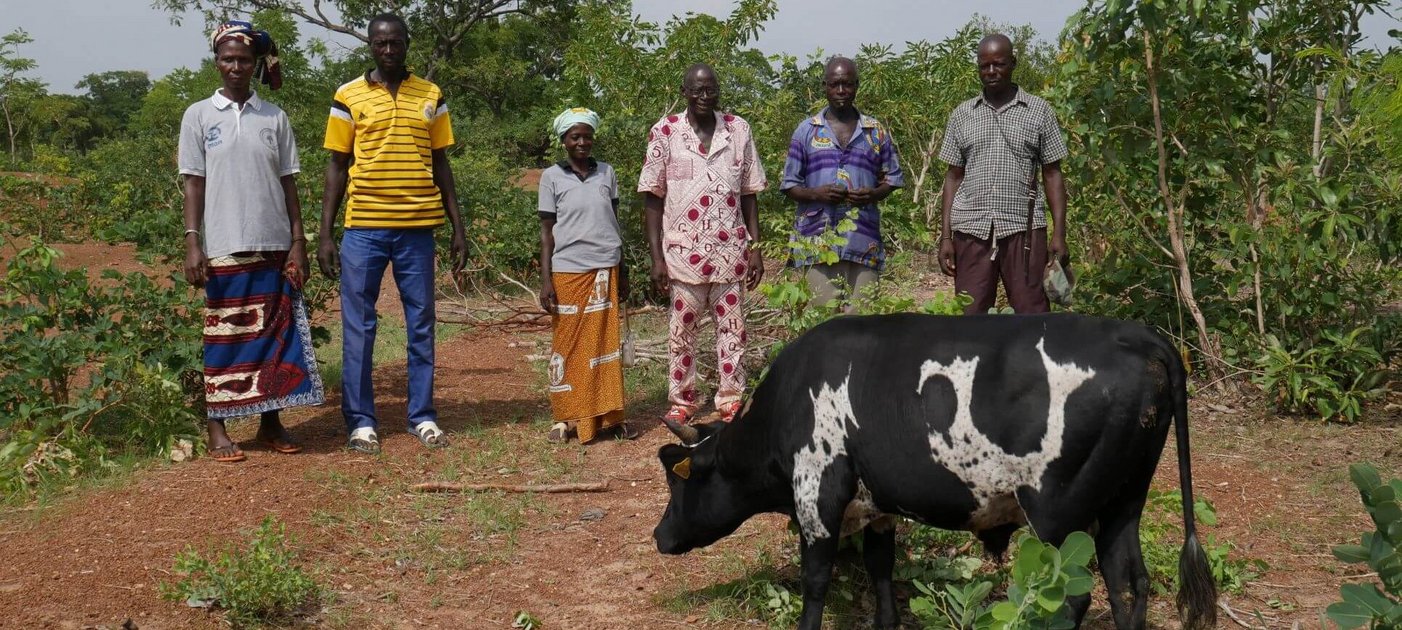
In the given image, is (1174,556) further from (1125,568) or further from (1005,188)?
(1005,188)

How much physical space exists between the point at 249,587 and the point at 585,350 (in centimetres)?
261

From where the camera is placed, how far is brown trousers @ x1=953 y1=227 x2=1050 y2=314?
18.7ft

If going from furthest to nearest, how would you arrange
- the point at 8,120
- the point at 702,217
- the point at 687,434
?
the point at 8,120 → the point at 702,217 → the point at 687,434

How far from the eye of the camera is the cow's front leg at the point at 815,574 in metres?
3.82

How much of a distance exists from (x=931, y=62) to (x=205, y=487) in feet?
25.8

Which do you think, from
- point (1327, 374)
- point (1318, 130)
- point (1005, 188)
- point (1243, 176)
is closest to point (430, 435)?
point (1005, 188)

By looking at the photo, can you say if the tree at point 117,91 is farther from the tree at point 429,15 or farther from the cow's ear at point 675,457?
the cow's ear at point 675,457

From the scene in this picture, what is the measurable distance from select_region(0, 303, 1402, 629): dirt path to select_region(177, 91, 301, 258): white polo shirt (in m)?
1.10

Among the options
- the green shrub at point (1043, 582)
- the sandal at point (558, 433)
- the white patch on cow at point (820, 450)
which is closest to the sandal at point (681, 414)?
the sandal at point (558, 433)

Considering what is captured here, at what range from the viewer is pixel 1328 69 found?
20.8 ft

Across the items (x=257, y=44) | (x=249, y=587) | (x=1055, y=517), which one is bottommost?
(x=249, y=587)

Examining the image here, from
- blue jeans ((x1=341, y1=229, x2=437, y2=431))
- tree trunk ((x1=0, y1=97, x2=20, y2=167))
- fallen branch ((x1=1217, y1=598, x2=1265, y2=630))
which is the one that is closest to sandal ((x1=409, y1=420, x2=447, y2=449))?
blue jeans ((x1=341, y1=229, x2=437, y2=431))

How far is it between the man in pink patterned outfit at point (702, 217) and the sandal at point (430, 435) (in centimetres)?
126

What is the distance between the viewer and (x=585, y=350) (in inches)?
250
